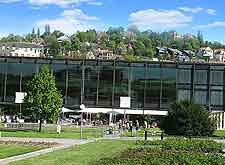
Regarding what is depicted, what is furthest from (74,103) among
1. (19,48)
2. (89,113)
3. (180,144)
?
(19,48)

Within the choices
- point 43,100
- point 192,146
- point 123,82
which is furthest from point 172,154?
point 123,82

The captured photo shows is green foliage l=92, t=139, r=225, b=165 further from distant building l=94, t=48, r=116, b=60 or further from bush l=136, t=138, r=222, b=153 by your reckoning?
distant building l=94, t=48, r=116, b=60

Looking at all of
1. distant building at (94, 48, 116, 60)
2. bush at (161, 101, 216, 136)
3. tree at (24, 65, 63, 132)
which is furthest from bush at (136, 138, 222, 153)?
distant building at (94, 48, 116, 60)

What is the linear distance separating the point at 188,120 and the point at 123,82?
116 feet

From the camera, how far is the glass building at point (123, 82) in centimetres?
7912

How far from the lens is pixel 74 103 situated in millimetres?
79062

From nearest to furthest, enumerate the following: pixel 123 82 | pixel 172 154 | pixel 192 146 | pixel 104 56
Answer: pixel 172 154 < pixel 192 146 < pixel 123 82 < pixel 104 56

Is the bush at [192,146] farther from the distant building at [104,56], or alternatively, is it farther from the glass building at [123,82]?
the distant building at [104,56]

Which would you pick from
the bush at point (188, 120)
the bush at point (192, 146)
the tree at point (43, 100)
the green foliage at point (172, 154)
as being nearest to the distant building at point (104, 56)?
the tree at point (43, 100)

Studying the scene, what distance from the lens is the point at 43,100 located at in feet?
173

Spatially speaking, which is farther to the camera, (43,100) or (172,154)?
(43,100)

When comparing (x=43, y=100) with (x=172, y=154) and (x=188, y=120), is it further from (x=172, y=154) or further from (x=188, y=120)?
(x=172, y=154)

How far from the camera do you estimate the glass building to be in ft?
260

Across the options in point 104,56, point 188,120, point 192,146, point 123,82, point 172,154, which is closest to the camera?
point 172,154
